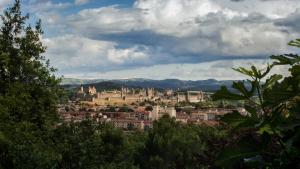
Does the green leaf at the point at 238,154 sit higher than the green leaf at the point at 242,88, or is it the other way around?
the green leaf at the point at 242,88

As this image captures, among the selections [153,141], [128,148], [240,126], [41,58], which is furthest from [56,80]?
[153,141]

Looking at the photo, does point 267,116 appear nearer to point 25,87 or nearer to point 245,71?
point 245,71

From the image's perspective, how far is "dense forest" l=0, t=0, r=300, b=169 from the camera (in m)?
1.51

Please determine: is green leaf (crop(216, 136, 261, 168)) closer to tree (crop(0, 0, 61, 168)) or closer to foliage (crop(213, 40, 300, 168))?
foliage (crop(213, 40, 300, 168))

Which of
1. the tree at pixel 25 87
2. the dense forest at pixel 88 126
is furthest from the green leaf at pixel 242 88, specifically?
the tree at pixel 25 87

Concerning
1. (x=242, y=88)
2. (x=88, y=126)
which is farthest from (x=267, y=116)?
(x=88, y=126)

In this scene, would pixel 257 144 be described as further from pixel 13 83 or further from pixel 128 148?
pixel 128 148

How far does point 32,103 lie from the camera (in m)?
22.7

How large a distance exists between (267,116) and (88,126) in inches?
741

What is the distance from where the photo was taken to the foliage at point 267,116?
1474 mm

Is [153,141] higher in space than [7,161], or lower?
lower

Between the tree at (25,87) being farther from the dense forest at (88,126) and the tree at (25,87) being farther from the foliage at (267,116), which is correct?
the foliage at (267,116)

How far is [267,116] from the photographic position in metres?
1.52

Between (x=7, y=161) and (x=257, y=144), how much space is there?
14102 millimetres
